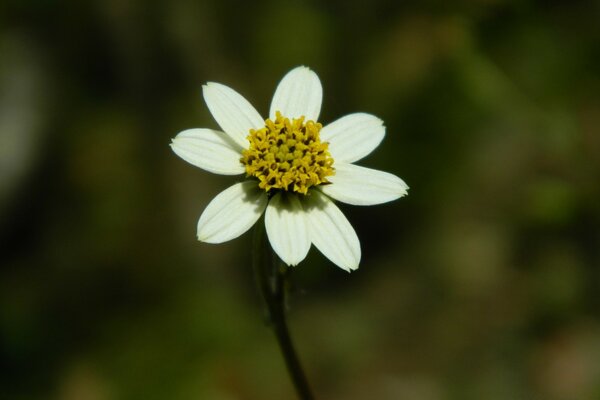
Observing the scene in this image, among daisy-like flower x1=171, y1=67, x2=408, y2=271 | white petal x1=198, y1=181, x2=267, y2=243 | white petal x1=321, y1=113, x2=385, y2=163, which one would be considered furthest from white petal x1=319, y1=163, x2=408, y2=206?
white petal x1=198, y1=181, x2=267, y2=243

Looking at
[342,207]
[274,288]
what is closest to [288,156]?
[274,288]

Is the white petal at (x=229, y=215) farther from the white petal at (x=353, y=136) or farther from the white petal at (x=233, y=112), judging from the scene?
the white petal at (x=353, y=136)

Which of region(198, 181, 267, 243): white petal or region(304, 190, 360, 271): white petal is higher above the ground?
region(198, 181, 267, 243): white petal

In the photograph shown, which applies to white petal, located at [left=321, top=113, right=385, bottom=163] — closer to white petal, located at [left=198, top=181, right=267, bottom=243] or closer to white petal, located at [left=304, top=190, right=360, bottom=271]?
white petal, located at [left=304, top=190, right=360, bottom=271]

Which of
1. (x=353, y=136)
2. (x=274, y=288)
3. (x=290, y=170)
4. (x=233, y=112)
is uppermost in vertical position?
(x=233, y=112)

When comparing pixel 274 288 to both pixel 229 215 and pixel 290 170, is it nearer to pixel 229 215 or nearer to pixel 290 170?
pixel 229 215

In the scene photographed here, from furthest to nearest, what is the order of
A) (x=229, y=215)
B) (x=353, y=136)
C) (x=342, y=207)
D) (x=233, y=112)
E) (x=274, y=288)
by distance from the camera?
(x=342, y=207) → (x=353, y=136) → (x=233, y=112) → (x=274, y=288) → (x=229, y=215)
